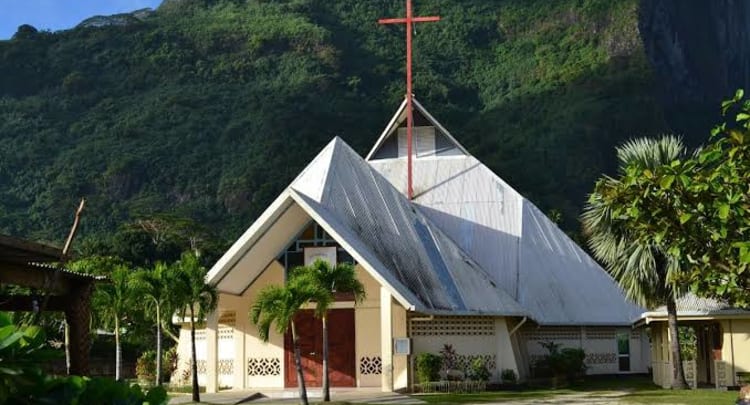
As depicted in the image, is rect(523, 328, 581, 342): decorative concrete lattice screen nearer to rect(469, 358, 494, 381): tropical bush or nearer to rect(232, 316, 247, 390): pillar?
rect(469, 358, 494, 381): tropical bush

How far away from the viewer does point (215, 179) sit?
10288cm

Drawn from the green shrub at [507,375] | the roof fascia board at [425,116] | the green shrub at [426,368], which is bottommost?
the green shrub at [507,375]

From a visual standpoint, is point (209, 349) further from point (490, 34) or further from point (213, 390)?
point (490, 34)

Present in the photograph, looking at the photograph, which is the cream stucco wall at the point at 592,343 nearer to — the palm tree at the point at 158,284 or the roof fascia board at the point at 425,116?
the roof fascia board at the point at 425,116

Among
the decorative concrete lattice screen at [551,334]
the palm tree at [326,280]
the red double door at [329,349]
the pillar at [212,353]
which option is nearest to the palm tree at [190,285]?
the palm tree at [326,280]

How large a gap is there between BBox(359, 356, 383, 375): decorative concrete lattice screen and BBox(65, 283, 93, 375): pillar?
15905 mm

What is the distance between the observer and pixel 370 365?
29312 millimetres

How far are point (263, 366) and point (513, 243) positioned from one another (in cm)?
1301

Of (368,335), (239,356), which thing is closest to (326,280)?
(368,335)

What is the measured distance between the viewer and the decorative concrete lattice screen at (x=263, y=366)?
97.3 feet

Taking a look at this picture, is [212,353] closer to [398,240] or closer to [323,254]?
[323,254]

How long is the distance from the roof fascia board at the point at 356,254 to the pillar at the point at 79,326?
41.8 feet

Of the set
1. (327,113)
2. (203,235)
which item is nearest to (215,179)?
(327,113)

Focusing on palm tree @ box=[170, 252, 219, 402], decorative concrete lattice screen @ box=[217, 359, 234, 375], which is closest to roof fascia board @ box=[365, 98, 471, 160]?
decorative concrete lattice screen @ box=[217, 359, 234, 375]
